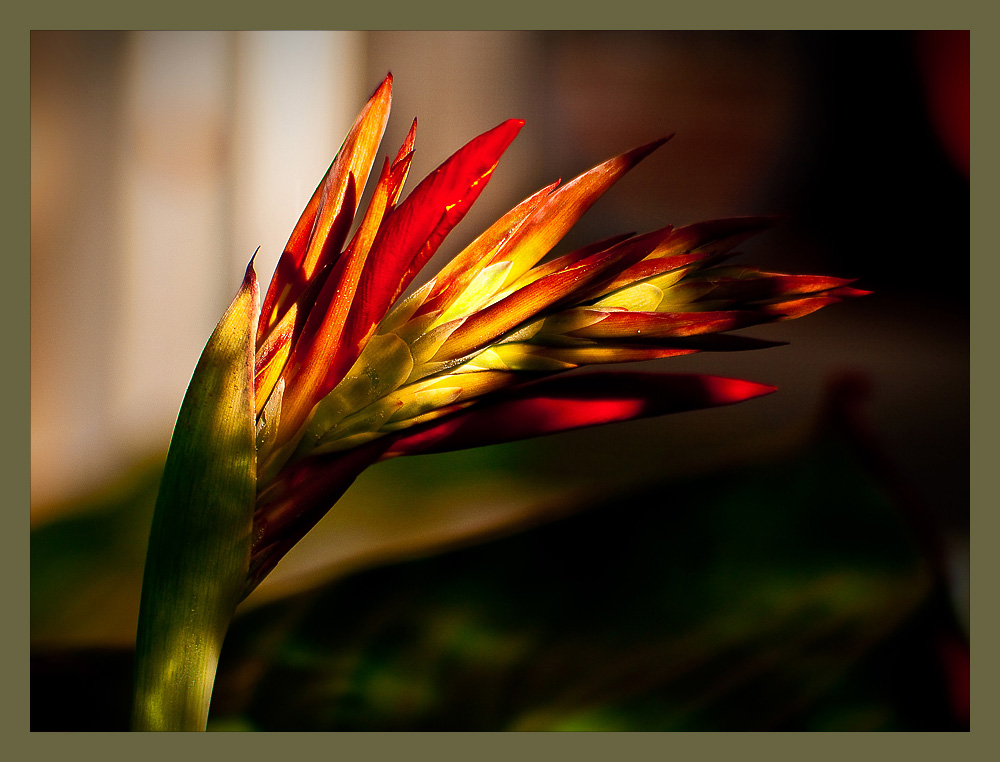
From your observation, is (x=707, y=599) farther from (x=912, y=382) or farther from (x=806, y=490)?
(x=912, y=382)

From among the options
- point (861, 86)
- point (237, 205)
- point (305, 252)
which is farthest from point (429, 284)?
point (861, 86)

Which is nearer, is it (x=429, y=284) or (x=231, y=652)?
(x=429, y=284)

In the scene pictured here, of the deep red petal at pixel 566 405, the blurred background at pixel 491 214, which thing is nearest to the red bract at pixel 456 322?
the deep red petal at pixel 566 405

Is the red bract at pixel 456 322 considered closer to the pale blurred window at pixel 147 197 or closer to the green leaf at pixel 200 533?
the green leaf at pixel 200 533

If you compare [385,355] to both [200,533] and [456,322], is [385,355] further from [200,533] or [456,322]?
[200,533]

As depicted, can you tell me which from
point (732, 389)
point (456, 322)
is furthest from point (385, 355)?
point (732, 389)

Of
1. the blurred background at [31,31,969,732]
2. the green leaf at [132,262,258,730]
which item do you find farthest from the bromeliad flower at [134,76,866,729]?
the blurred background at [31,31,969,732]
